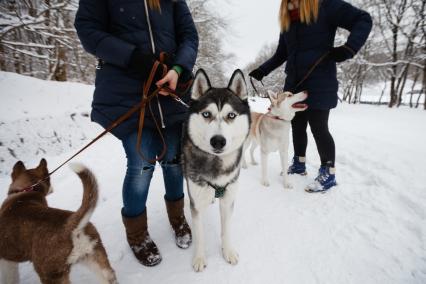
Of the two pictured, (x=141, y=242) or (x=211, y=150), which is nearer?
(x=211, y=150)

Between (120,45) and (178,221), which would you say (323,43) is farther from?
(178,221)

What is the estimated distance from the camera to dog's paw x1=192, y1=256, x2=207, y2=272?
1786 mm

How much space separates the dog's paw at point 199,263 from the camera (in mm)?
1786

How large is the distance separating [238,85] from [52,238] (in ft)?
5.58

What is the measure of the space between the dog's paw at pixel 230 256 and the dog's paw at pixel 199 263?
18 centimetres

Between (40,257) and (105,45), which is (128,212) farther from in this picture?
(105,45)

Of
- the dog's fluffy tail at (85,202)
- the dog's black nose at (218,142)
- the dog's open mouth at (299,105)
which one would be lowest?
the dog's fluffy tail at (85,202)

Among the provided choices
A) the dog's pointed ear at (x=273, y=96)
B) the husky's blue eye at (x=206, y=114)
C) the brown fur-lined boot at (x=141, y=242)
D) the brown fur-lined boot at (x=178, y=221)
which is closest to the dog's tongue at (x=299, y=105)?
the dog's pointed ear at (x=273, y=96)

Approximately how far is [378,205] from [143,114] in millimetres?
2566

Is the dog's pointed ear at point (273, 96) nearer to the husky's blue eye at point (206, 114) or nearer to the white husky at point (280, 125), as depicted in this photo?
the white husky at point (280, 125)

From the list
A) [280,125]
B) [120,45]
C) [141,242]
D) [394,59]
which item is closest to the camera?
[120,45]

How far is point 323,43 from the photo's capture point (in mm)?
2641

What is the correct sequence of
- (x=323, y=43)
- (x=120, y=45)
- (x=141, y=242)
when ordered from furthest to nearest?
(x=323, y=43) → (x=141, y=242) → (x=120, y=45)

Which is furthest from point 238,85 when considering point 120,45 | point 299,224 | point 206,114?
point 299,224
